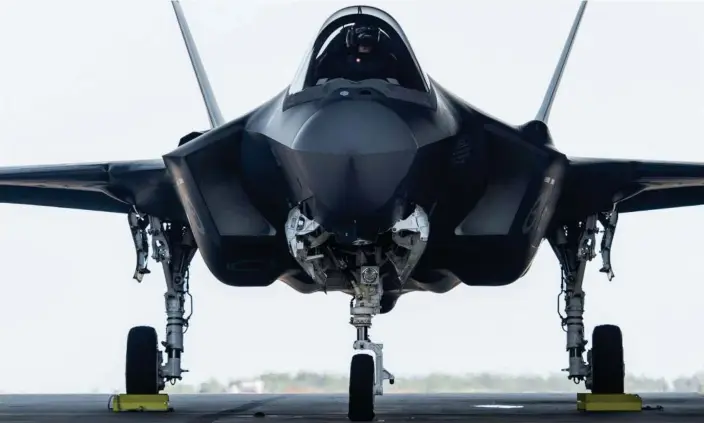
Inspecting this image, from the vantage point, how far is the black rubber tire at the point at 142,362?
1282 cm

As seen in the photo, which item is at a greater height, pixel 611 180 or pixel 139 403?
pixel 611 180

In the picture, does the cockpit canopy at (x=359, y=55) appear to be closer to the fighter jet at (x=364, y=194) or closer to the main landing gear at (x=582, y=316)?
the fighter jet at (x=364, y=194)

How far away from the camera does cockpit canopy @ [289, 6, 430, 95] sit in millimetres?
9430

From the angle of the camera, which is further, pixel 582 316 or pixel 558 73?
pixel 558 73

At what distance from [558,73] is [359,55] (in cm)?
507

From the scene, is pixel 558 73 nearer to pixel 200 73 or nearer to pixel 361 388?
pixel 200 73

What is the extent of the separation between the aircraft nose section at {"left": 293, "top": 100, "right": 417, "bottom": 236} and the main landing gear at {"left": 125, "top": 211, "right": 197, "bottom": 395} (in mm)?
4012

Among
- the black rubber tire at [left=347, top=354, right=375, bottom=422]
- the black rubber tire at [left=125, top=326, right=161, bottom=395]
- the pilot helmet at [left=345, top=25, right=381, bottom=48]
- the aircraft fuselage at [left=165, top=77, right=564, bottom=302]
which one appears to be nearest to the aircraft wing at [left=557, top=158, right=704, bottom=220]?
the aircraft fuselage at [left=165, top=77, right=564, bottom=302]

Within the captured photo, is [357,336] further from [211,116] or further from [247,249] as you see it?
[211,116]

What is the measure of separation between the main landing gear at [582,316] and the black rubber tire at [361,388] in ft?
13.1

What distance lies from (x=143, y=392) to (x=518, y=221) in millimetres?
4468

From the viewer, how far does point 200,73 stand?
46.5 feet

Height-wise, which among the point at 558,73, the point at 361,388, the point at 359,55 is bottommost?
the point at 361,388

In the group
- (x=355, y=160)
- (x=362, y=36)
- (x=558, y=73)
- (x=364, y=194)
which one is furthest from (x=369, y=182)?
(x=558, y=73)
